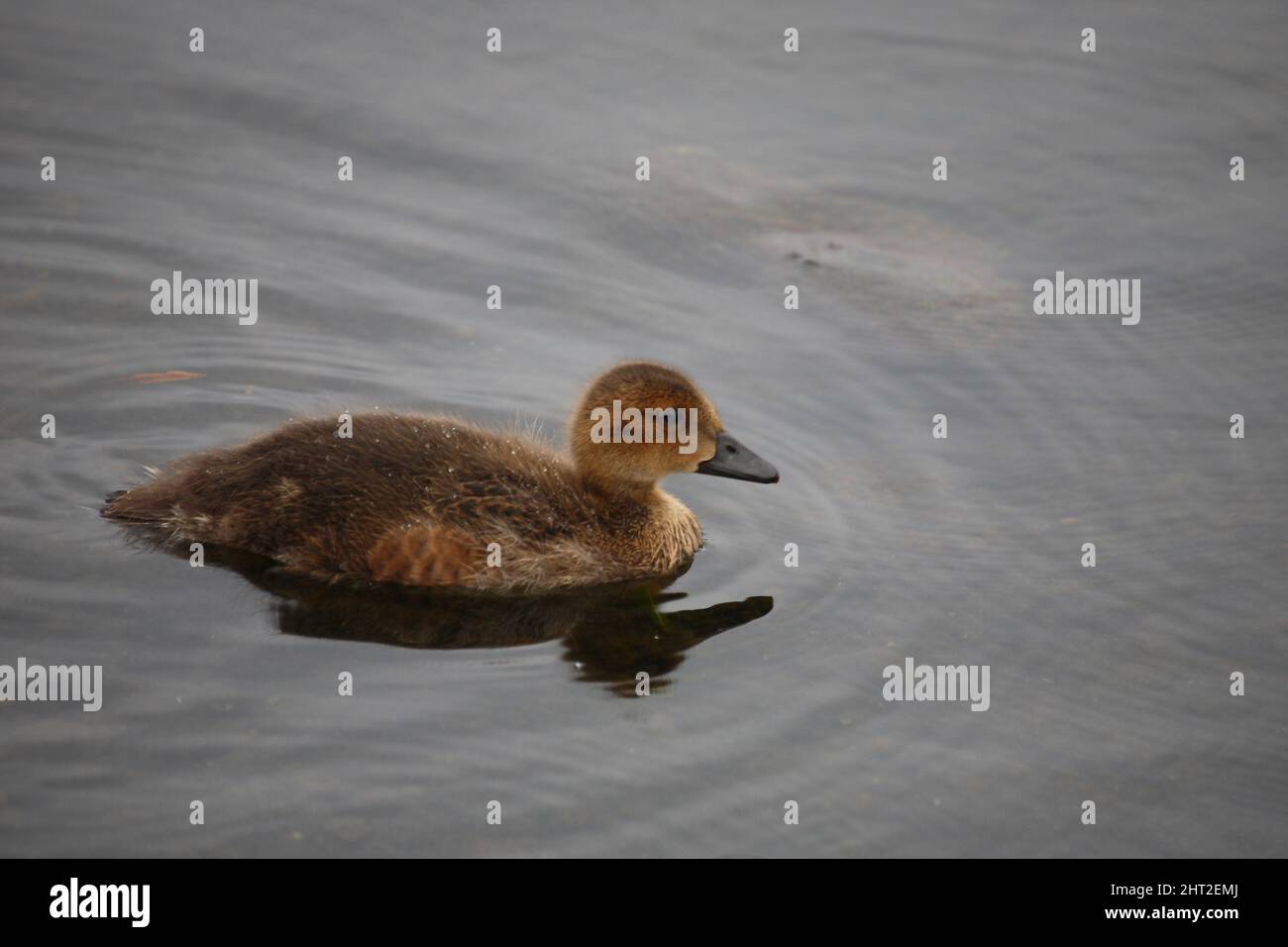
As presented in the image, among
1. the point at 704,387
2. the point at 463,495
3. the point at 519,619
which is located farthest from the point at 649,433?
the point at 704,387

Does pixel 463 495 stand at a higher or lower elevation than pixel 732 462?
lower

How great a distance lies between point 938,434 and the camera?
1037 cm

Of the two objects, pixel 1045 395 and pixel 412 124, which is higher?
pixel 412 124

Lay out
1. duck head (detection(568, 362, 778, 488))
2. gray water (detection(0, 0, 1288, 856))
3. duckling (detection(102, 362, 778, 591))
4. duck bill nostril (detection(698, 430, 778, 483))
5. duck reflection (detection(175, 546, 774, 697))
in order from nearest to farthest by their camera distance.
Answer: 1. gray water (detection(0, 0, 1288, 856))
2. duck reflection (detection(175, 546, 774, 697))
3. duckling (detection(102, 362, 778, 591))
4. duck head (detection(568, 362, 778, 488))
5. duck bill nostril (detection(698, 430, 778, 483))

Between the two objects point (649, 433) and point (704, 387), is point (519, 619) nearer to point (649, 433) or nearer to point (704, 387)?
point (649, 433)

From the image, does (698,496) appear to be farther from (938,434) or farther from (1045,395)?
(1045,395)

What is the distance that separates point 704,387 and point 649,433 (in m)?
1.70

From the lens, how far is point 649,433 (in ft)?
29.6

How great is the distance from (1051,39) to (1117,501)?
6.09 m

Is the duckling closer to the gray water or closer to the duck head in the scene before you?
the duck head

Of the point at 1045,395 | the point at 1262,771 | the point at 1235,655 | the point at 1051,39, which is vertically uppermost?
the point at 1051,39

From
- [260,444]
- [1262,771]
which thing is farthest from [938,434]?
[260,444]

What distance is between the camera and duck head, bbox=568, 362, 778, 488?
8.96m

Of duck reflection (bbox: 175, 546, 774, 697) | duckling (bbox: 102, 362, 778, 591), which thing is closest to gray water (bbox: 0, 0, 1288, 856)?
duck reflection (bbox: 175, 546, 774, 697)
